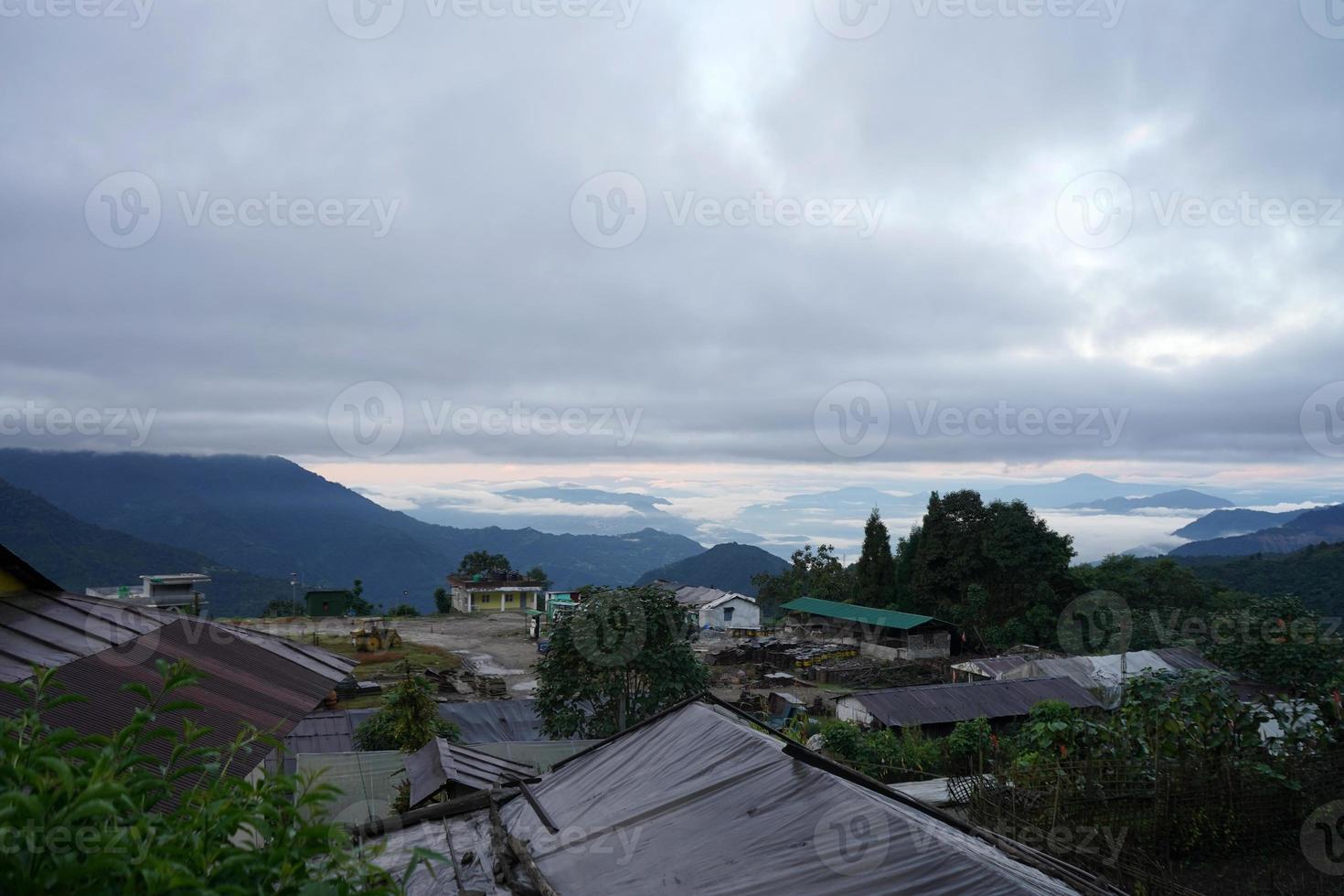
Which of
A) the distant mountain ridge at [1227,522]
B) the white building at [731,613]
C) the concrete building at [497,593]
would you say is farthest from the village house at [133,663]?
the distant mountain ridge at [1227,522]

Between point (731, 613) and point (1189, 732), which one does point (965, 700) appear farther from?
point (731, 613)

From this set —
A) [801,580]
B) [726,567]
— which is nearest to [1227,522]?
[726,567]

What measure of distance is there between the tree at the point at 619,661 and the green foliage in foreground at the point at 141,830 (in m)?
13.1

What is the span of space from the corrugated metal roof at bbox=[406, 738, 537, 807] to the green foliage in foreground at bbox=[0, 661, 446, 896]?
647 cm

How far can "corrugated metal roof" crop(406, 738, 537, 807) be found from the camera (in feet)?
27.6

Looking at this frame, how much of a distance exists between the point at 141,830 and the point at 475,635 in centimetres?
5100

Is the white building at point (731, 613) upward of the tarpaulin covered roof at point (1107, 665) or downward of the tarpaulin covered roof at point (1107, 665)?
downward

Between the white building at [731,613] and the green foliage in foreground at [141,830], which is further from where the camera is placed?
the white building at [731,613]

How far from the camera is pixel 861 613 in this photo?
45375mm

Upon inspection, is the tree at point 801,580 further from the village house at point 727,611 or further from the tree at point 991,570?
the tree at point 991,570

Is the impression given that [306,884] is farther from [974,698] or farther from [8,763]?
[974,698]

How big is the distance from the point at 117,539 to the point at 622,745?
401 ft

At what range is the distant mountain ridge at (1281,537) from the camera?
282 ft

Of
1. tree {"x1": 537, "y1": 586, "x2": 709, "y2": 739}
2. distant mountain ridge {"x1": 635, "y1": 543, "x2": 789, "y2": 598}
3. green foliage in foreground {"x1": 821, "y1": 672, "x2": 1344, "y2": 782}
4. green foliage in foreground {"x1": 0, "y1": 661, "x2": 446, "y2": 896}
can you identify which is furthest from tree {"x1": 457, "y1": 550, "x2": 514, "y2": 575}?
green foliage in foreground {"x1": 0, "y1": 661, "x2": 446, "y2": 896}
